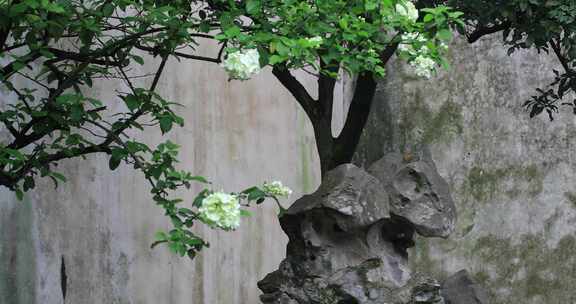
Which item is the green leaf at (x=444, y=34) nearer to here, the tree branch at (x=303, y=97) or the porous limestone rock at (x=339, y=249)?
the porous limestone rock at (x=339, y=249)

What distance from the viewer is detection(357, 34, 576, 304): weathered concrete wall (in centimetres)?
970

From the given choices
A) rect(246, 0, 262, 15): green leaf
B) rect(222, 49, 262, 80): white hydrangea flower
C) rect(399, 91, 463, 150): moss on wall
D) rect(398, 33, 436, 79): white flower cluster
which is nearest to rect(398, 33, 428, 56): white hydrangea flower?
rect(398, 33, 436, 79): white flower cluster

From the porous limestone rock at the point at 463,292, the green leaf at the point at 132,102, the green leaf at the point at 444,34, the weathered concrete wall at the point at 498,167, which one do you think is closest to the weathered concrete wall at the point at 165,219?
the weathered concrete wall at the point at 498,167

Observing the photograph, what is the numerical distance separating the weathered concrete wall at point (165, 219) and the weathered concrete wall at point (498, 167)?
1.24m

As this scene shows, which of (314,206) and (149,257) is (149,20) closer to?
(314,206)

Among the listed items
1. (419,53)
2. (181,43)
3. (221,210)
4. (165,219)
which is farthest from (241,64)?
(165,219)

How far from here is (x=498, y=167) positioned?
9.94 meters

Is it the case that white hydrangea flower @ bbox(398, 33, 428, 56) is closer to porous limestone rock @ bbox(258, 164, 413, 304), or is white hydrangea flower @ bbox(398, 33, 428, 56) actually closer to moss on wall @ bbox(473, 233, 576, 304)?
porous limestone rock @ bbox(258, 164, 413, 304)

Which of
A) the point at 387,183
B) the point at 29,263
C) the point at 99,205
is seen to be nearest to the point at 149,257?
the point at 99,205

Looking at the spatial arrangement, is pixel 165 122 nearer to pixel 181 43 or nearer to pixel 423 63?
pixel 181 43

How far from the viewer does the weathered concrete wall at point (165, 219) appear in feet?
23.6

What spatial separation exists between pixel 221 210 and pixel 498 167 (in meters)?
6.20

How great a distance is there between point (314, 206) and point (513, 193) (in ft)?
16.0

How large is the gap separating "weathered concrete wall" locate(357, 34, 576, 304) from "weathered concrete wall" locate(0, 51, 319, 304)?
1242 millimetres
